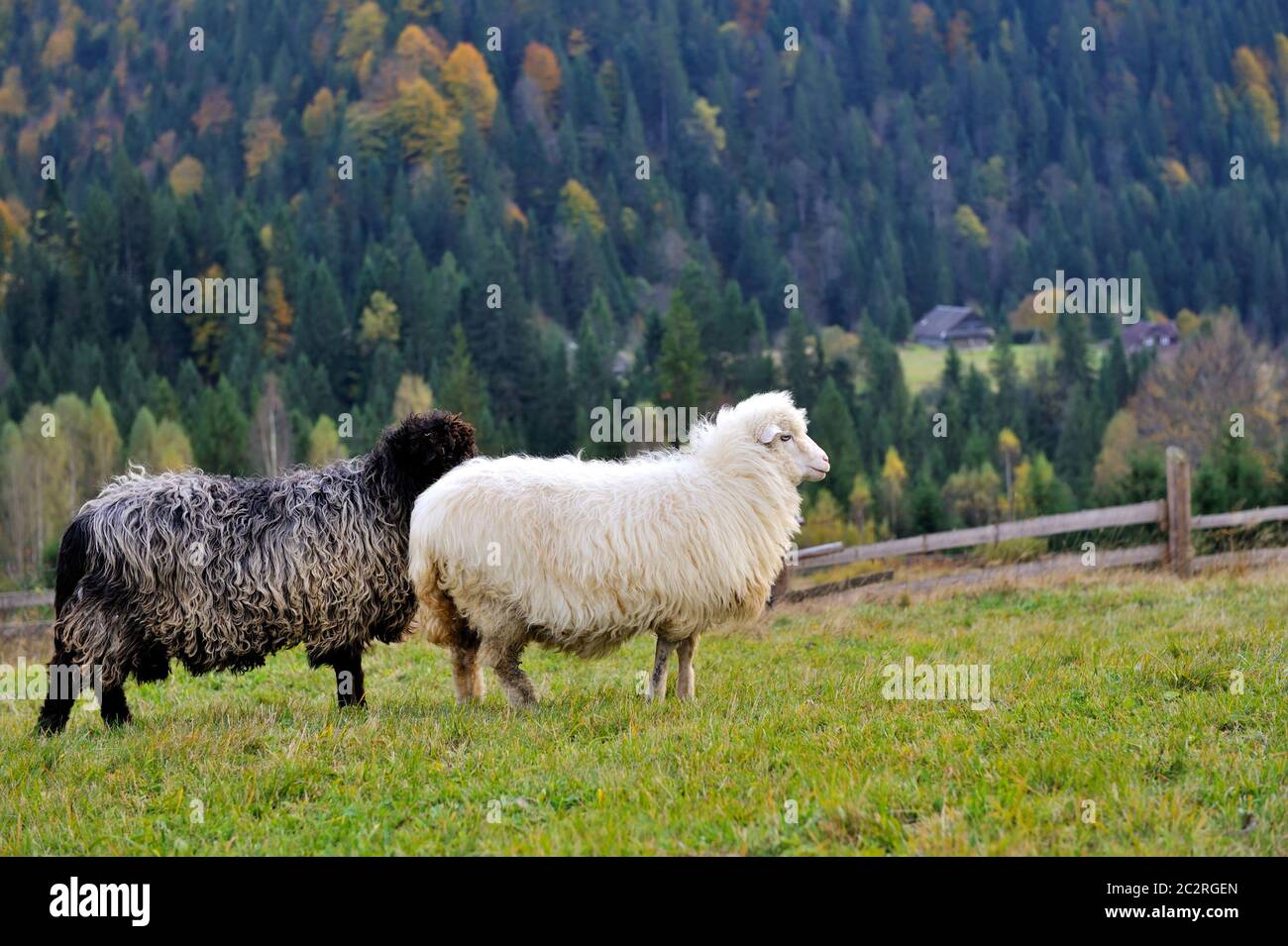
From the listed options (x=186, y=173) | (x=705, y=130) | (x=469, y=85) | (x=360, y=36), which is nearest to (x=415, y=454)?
(x=186, y=173)

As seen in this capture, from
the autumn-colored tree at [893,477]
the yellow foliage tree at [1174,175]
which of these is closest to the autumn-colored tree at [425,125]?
the autumn-colored tree at [893,477]

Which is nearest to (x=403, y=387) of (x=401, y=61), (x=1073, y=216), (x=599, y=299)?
(x=599, y=299)

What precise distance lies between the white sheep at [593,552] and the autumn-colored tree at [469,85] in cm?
17615

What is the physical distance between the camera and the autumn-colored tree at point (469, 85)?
180m

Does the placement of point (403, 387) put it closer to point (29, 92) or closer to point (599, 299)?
point (599, 299)

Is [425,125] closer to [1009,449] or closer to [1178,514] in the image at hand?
[1009,449]

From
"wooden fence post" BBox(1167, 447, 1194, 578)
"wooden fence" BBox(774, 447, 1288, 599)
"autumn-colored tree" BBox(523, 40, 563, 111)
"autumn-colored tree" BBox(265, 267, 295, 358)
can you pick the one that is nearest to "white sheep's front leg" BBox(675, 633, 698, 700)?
→ "wooden fence" BBox(774, 447, 1288, 599)

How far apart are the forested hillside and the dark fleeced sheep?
23.4m

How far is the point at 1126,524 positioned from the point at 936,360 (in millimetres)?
131120

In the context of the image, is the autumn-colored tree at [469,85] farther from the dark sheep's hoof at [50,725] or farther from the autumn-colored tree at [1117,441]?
the dark sheep's hoof at [50,725]

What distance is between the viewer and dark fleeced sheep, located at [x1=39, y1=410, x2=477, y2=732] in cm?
979

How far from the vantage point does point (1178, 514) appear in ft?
56.1

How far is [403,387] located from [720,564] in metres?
96.2

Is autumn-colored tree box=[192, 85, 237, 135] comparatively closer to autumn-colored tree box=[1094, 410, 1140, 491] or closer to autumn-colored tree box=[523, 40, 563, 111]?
autumn-colored tree box=[523, 40, 563, 111]
